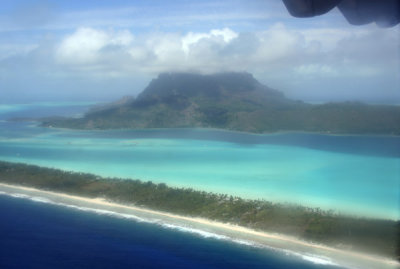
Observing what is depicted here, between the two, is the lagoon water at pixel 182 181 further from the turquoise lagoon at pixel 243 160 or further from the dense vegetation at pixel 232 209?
the dense vegetation at pixel 232 209

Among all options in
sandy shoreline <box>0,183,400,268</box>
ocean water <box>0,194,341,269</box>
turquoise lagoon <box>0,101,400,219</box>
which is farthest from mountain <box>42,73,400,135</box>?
ocean water <box>0,194,341,269</box>

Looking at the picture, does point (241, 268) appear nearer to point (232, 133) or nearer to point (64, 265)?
point (64, 265)

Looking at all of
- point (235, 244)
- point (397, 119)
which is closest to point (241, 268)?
point (235, 244)

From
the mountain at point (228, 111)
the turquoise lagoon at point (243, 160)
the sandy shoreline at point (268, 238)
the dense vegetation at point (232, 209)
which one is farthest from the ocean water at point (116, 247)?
the mountain at point (228, 111)

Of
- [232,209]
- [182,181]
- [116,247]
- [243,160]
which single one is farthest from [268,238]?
[243,160]

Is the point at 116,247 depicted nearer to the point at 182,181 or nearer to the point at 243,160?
the point at 182,181
